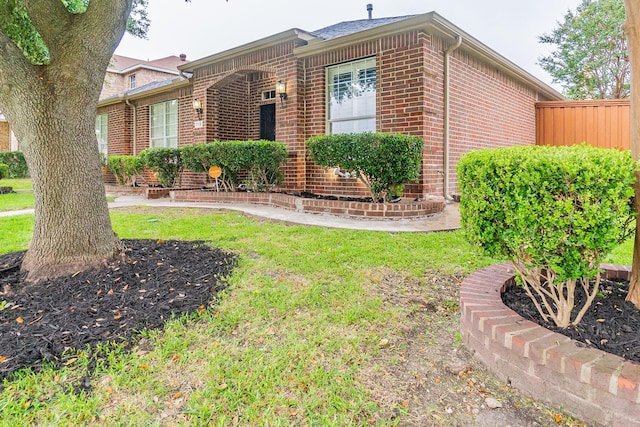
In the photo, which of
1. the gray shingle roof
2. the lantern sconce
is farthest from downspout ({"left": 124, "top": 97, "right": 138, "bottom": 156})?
the gray shingle roof

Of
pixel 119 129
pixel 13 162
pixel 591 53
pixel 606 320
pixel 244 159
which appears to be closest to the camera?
pixel 606 320

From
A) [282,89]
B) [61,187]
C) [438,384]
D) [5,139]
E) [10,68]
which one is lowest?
[438,384]

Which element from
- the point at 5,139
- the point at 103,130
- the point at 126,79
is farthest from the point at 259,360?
the point at 5,139

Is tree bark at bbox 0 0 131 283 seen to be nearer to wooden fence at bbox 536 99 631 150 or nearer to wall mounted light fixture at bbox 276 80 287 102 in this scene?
wall mounted light fixture at bbox 276 80 287 102

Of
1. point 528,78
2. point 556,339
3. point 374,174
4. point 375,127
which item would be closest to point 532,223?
point 556,339

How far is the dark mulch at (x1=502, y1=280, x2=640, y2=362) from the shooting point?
1798 millimetres

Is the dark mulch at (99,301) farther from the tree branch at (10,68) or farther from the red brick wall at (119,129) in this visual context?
the red brick wall at (119,129)

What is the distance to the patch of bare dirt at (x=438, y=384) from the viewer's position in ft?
5.35

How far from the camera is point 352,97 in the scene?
302 inches

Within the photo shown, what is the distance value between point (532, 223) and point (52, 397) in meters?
2.31

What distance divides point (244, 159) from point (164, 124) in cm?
597

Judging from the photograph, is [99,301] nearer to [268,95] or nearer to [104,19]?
[104,19]

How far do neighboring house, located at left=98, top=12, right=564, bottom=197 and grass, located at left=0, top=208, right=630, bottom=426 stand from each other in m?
3.82

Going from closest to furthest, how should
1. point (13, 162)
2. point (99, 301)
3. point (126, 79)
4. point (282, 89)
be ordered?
point (99, 301) < point (282, 89) < point (13, 162) < point (126, 79)
